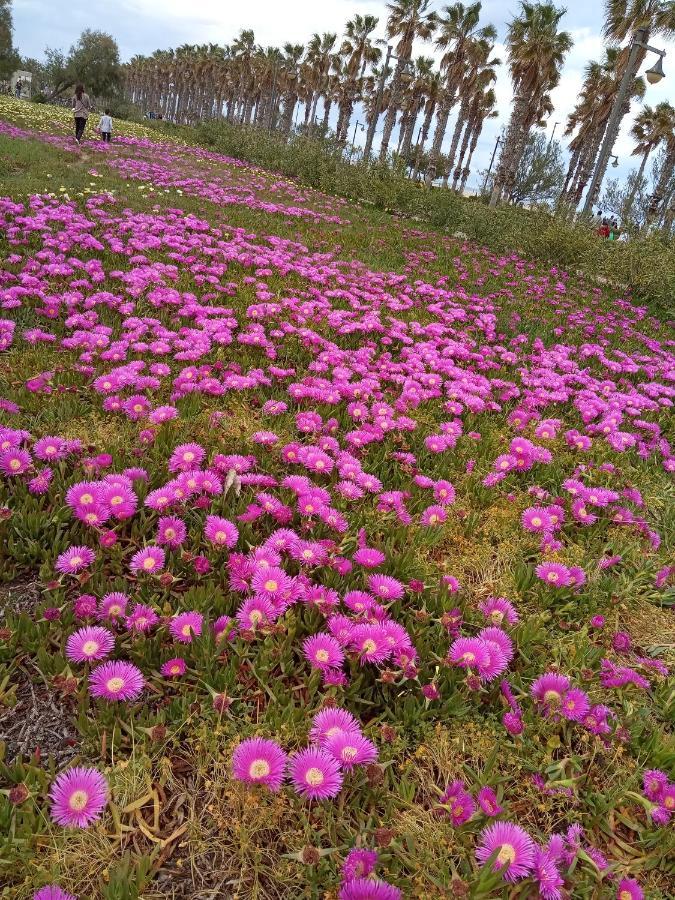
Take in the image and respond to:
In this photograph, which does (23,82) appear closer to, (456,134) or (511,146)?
(456,134)

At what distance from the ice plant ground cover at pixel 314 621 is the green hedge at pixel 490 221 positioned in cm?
814

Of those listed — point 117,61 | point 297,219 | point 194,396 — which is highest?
point 117,61

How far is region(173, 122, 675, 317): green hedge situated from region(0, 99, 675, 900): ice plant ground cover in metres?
8.14

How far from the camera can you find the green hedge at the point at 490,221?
11.2 m

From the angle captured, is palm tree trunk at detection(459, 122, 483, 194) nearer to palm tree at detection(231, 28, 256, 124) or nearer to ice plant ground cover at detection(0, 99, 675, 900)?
palm tree at detection(231, 28, 256, 124)

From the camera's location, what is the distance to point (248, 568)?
2080 millimetres

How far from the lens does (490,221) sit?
15.1m

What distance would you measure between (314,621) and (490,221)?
1562 cm

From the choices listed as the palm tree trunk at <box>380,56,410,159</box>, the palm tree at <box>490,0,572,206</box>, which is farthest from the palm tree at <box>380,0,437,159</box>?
the palm tree at <box>490,0,572,206</box>

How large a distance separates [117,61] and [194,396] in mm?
62341

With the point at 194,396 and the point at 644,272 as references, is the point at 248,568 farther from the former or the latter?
the point at 644,272

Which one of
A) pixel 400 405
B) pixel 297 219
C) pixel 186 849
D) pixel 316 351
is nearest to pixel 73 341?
pixel 316 351

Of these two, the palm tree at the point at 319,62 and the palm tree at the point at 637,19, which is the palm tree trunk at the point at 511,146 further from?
the palm tree at the point at 319,62

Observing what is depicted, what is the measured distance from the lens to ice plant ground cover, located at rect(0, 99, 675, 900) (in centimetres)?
144
